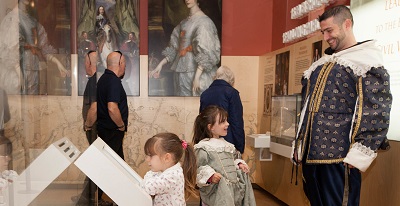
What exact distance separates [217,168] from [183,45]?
3.58 m

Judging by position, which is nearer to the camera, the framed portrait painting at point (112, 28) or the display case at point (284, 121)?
the display case at point (284, 121)

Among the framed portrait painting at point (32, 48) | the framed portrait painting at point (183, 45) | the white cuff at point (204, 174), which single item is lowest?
the white cuff at point (204, 174)

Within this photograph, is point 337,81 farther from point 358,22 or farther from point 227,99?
point 227,99

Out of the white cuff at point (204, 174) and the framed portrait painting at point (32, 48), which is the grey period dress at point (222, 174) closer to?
the white cuff at point (204, 174)

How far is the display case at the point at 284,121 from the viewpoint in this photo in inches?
173

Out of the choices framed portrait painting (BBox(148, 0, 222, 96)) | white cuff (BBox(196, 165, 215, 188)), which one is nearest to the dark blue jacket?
white cuff (BBox(196, 165, 215, 188))

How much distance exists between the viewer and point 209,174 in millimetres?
2785

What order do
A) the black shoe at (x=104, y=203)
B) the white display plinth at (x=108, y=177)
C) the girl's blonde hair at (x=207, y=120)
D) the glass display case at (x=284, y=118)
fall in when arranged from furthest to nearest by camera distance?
the glass display case at (x=284, y=118)
the black shoe at (x=104, y=203)
the girl's blonde hair at (x=207, y=120)
the white display plinth at (x=108, y=177)

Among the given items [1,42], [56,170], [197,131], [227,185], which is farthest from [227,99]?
[1,42]

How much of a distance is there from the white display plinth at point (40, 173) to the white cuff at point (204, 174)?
1109 millimetres

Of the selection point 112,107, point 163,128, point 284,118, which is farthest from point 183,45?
point 112,107

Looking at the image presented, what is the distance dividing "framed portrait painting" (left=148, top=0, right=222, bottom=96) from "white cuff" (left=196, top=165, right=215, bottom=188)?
3424 millimetres

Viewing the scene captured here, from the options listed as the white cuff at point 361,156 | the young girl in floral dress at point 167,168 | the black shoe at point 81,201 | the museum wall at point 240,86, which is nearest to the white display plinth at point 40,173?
the young girl in floral dress at point 167,168

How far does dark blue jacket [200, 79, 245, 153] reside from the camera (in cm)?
395
